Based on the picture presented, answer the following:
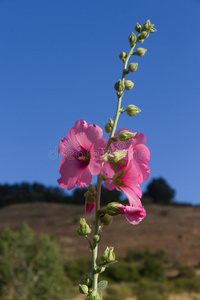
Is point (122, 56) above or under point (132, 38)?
under

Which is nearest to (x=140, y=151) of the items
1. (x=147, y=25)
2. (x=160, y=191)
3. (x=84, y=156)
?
(x=84, y=156)

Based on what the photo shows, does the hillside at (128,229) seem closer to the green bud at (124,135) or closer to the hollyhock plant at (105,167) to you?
the hollyhock plant at (105,167)

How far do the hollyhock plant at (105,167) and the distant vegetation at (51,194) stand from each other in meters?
59.3

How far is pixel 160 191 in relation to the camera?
2598 inches

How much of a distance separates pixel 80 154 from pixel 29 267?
80.2 ft

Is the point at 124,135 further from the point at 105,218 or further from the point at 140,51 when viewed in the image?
the point at 140,51

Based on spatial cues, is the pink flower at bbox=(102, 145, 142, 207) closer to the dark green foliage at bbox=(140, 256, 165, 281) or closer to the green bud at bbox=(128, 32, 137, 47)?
the green bud at bbox=(128, 32, 137, 47)

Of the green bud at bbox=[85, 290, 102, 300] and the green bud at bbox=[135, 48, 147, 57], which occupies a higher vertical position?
the green bud at bbox=[135, 48, 147, 57]

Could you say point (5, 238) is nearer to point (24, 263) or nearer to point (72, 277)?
point (24, 263)

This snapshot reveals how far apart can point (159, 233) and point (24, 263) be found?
2679cm

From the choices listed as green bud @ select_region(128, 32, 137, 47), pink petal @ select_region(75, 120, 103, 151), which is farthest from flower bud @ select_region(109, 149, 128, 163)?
green bud @ select_region(128, 32, 137, 47)

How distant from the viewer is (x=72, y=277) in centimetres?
3722

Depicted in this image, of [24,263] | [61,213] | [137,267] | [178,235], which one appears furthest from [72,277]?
[61,213]

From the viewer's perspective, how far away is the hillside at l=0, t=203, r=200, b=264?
148ft
